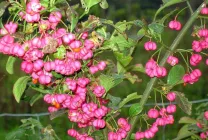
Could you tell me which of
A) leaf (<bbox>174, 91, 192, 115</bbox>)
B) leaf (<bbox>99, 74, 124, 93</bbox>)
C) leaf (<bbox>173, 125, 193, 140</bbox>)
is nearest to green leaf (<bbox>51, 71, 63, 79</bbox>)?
leaf (<bbox>99, 74, 124, 93</bbox>)

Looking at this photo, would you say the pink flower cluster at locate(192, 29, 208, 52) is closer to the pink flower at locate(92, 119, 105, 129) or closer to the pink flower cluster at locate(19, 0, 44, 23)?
the pink flower at locate(92, 119, 105, 129)

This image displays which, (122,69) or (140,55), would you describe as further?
(140,55)

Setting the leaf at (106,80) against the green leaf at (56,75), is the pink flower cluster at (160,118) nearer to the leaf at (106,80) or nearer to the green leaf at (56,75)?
the leaf at (106,80)

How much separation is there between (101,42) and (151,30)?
0.58 feet

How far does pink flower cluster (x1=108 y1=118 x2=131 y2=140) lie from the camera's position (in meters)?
1.25

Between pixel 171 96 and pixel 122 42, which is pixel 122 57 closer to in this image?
pixel 122 42

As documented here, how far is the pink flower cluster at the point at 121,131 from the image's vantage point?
1.25 meters

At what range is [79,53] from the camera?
1.04 meters

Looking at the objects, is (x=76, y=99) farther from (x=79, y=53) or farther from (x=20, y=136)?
(x=20, y=136)

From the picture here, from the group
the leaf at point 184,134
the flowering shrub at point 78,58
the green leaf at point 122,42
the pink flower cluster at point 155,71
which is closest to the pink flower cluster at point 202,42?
the flowering shrub at point 78,58

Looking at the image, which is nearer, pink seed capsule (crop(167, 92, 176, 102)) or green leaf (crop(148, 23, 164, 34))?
green leaf (crop(148, 23, 164, 34))

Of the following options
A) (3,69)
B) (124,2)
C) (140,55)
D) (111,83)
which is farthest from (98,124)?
(124,2)

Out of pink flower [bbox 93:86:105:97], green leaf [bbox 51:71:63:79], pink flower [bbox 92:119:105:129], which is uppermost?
green leaf [bbox 51:71:63:79]

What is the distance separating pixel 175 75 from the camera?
132cm
